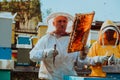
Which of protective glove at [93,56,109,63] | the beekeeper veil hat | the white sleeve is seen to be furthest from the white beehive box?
protective glove at [93,56,109,63]

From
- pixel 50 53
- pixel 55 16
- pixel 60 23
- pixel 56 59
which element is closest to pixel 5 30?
pixel 55 16

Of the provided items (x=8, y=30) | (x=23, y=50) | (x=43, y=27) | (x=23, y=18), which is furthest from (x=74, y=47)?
(x=23, y=18)

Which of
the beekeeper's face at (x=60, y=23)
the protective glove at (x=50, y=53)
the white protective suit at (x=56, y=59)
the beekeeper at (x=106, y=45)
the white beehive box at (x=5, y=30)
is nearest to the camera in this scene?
the protective glove at (x=50, y=53)

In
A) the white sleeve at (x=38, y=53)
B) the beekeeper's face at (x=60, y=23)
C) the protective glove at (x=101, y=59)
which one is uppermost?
the beekeeper's face at (x=60, y=23)

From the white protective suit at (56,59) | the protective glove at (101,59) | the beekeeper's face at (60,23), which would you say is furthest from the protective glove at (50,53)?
the protective glove at (101,59)

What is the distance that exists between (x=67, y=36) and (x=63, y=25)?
117 millimetres

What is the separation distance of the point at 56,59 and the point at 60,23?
39cm

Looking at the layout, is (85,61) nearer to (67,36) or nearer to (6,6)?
(67,36)

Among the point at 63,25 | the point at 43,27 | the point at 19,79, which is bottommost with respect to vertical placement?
the point at 19,79

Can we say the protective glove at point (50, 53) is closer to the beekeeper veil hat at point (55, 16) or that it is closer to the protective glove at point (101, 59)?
the beekeeper veil hat at point (55, 16)

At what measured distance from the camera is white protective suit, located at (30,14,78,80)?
3.82 meters

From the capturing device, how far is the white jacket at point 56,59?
3828 millimetres

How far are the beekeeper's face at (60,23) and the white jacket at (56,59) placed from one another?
0.09m

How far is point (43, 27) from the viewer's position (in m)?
11.1
